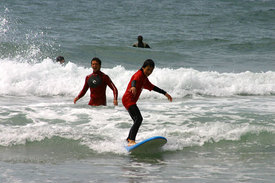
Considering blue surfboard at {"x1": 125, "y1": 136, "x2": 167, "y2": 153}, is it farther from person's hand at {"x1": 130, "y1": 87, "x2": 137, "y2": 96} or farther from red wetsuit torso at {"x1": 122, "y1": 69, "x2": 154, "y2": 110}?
person's hand at {"x1": 130, "y1": 87, "x2": 137, "y2": 96}

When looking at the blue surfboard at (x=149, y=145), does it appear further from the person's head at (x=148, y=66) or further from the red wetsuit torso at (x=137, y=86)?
the person's head at (x=148, y=66)

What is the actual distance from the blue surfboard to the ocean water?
5.2 inches

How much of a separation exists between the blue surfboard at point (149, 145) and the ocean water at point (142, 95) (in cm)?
13

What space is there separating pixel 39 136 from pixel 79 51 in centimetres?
1216

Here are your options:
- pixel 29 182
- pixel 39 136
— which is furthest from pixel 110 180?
pixel 39 136

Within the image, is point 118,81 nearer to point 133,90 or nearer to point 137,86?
point 137,86

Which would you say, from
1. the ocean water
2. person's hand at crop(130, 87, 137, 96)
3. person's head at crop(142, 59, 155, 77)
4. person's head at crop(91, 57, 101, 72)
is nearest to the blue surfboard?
the ocean water

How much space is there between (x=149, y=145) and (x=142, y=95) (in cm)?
568

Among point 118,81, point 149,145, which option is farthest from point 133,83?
point 118,81

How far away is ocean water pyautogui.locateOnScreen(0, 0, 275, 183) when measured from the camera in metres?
5.87

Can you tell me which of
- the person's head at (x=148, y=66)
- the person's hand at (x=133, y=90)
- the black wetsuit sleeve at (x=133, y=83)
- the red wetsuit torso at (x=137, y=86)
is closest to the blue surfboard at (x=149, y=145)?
the red wetsuit torso at (x=137, y=86)

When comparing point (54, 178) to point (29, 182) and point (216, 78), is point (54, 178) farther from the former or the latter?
point (216, 78)

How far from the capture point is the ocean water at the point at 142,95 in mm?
5871

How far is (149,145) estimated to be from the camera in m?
6.52
